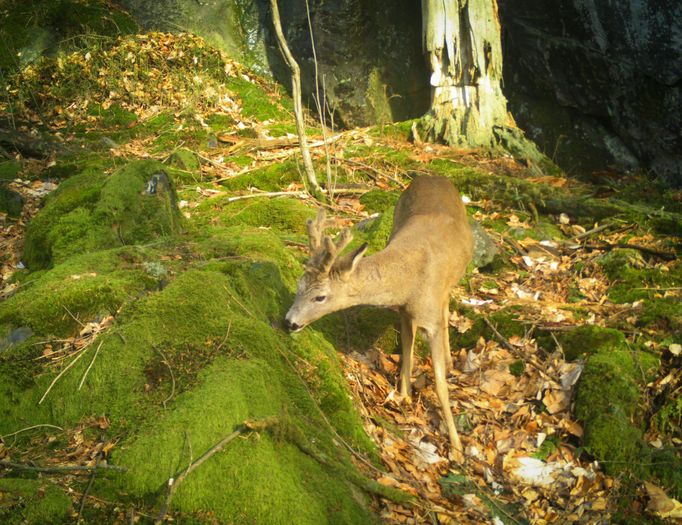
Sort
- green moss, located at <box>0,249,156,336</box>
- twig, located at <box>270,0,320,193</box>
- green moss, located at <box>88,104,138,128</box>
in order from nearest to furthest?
green moss, located at <box>0,249,156,336</box>, twig, located at <box>270,0,320,193</box>, green moss, located at <box>88,104,138,128</box>

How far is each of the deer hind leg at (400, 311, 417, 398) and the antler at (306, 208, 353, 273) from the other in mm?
970

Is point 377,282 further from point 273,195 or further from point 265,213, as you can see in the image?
point 273,195

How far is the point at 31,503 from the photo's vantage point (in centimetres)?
318

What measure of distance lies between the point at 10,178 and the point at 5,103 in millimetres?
3149

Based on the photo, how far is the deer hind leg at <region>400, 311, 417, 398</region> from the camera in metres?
6.09

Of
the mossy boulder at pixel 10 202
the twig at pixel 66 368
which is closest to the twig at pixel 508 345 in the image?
the twig at pixel 66 368

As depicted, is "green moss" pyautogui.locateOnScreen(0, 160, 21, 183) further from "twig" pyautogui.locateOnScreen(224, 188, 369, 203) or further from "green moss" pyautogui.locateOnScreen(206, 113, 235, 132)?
"twig" pyautogui.locateOnScreen(224, 188, 369, 203)

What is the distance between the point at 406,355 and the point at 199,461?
2.96 meters

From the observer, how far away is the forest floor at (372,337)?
395cm

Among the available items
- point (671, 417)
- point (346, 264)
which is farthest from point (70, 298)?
point (671, 417)

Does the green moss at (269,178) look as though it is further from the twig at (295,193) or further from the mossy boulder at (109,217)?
the mossy boulder at (109,217)

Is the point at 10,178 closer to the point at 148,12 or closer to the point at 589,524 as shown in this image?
the point at 148,12

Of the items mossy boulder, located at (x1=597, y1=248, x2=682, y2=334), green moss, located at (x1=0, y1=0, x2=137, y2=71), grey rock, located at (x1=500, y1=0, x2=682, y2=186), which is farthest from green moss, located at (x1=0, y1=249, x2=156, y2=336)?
green moss, located at (x1=0, y1=0, x2=137, y2=71)

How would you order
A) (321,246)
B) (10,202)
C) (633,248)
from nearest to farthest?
(321,246) < (633,248) < (10,202)
